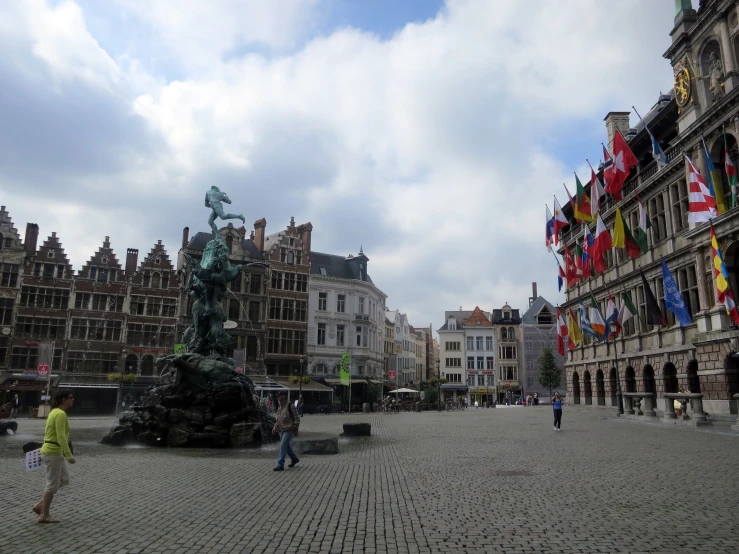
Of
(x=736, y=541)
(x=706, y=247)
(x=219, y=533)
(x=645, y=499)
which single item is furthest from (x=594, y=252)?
(x=219, y=533)

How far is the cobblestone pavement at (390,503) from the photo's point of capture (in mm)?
6543

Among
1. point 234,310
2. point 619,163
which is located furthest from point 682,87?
point 234,310

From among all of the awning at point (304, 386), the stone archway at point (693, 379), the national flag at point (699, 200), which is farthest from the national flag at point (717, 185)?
the awning at point (304, 386)

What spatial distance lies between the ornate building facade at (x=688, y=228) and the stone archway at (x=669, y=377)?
0.19 ft

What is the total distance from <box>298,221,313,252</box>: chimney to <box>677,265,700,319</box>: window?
1558 inches

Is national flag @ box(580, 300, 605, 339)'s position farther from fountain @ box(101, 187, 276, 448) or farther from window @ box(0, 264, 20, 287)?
window @ box(0, 264, 20, 287)

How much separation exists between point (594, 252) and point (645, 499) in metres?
28.5

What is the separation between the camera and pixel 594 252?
35.1m

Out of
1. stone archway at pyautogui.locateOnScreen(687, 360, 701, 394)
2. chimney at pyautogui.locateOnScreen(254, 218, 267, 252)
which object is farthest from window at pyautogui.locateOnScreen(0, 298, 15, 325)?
stone archway at pyautogui.locateOnScreen(687, 360, 701, 394)

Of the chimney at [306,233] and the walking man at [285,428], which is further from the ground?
the chimney at [306,233]

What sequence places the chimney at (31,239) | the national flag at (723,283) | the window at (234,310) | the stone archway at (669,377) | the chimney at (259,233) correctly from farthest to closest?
the chimney at (259,233) < the window at (234,310) < the chimney at (31,239) < the stone archway at (669,377) < the national flag at (723,283)

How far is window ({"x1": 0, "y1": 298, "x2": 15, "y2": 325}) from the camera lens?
47812 mm

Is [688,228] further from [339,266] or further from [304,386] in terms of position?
[339,266]

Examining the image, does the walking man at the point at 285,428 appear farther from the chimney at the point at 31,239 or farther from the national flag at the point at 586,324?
the chimney at the point at 31,239
